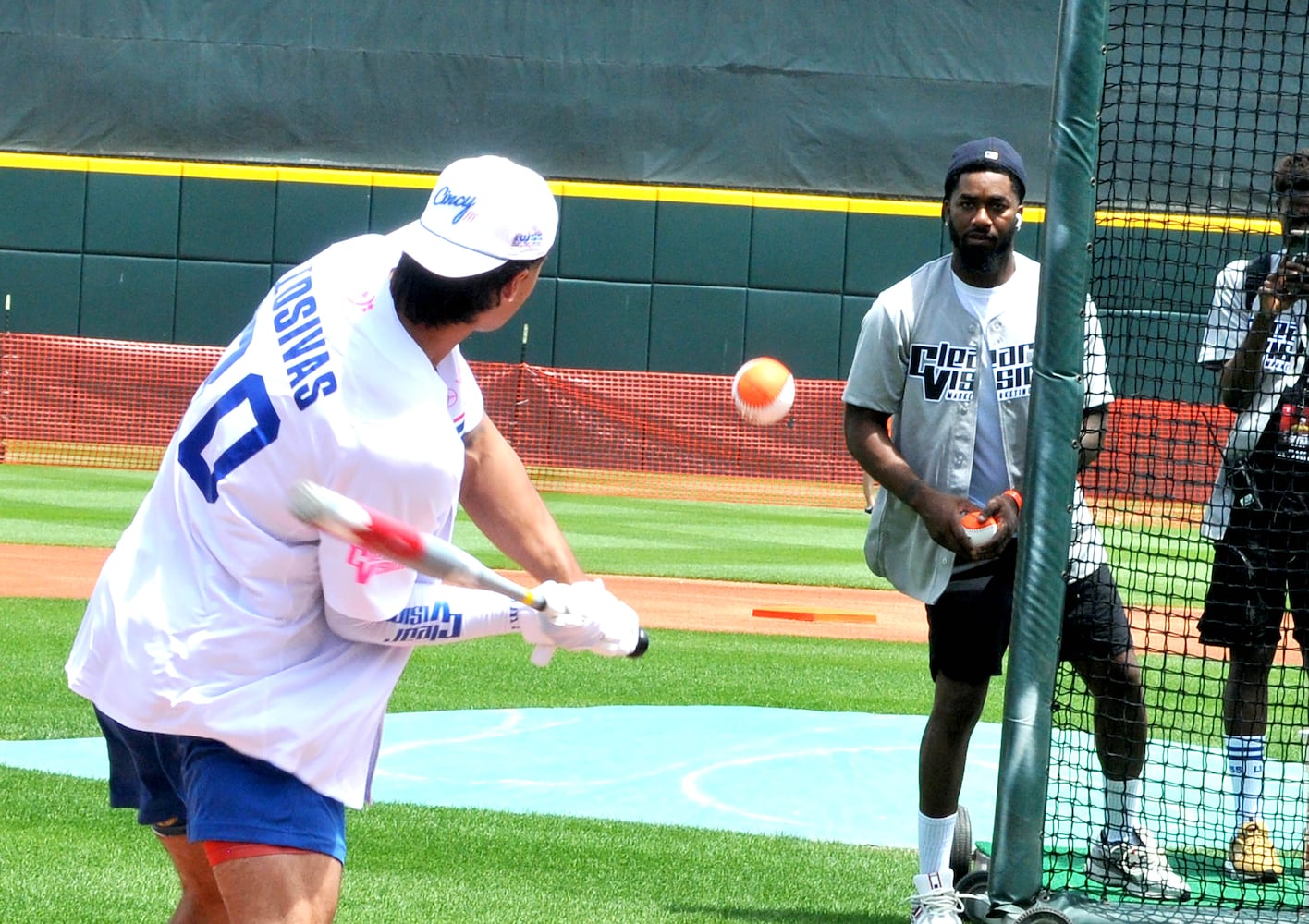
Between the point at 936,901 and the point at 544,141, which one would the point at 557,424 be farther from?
the point at 936,901

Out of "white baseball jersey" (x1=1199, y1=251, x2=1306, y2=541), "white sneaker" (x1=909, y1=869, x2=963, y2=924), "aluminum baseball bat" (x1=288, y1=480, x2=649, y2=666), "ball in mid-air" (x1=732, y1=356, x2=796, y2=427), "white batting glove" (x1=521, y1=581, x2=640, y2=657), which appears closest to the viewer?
"aluminum baseball bat" (x1=288, y1=480, x2=649, y2=666)

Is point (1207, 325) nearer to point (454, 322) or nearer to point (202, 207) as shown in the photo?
point (454, 322)

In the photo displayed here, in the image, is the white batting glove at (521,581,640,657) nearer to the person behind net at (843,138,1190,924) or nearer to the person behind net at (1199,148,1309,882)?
the person behind net at (843,138,1190,924)

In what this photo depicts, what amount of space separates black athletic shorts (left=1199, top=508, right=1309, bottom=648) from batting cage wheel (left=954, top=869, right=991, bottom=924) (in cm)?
121

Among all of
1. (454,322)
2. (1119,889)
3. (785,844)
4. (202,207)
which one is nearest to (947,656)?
(1119,889)

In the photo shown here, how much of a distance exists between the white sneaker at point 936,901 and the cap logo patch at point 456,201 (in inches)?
118

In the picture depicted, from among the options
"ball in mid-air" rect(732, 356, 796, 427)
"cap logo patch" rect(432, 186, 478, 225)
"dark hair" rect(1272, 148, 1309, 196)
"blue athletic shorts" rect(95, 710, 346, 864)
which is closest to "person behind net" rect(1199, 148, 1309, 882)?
"dark hair" rect(1272, 148, 1309, 196)

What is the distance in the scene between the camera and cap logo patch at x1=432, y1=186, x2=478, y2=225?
9.72ft

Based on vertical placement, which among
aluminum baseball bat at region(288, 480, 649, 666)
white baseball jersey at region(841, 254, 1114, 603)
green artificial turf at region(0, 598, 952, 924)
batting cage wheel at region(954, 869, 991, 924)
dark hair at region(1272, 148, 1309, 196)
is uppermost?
dark hair at region(1272, 148, 1309, 196)

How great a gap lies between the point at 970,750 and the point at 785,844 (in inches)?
90.9

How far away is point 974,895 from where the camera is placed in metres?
5.29

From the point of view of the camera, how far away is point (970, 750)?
818 cm

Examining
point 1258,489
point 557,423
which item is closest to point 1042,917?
point 1258,489

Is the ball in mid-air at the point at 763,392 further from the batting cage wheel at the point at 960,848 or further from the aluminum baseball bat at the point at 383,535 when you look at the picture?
the aluminum baseball bat at the point at 383,535
